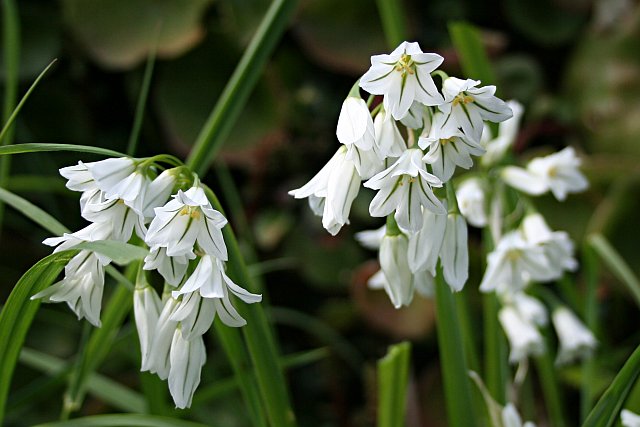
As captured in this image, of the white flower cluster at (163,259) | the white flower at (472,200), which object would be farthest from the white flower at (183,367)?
the white flower at (472,200)

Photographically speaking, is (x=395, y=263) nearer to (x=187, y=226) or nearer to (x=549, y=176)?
(x=187, y=226)

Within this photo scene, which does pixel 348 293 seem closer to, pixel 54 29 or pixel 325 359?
pixel 325 359

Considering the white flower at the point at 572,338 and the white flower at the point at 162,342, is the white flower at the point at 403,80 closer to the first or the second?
the white flower at the point at 162,342

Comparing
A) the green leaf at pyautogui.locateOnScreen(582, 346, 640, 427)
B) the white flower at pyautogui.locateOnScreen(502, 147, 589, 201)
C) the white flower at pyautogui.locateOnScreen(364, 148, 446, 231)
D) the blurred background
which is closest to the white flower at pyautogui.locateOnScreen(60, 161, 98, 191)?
the white flower at pyautogui.locateOnScreen(364, 148, 446, 231)

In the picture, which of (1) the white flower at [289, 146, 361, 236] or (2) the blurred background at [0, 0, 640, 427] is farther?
(2) the blurred background at [0, 0, 640, 427]

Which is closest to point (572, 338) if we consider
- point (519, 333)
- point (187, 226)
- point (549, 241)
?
point (519, 333)

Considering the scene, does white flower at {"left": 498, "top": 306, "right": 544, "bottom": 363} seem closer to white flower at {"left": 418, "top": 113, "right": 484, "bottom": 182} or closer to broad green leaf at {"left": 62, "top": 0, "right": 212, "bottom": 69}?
white flower at {"left": 418, "top": 113, "right": 484, "bottom": 182}
